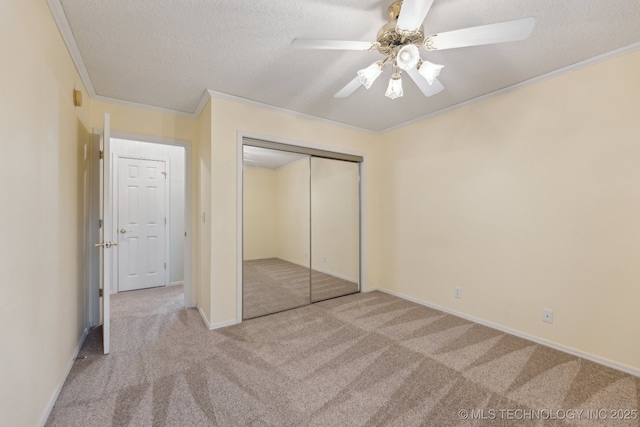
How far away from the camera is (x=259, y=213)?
3.34 metres

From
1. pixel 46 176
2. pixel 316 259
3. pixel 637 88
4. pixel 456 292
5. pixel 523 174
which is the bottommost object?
pixel 456 292

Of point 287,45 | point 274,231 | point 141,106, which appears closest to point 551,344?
point 274,231

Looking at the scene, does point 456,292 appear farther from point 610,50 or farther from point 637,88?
point 610,50

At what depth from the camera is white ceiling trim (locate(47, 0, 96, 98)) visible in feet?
5.07

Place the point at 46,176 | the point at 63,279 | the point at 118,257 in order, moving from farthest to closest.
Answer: the point at 118,257
the point at 63,279
the point at 46,176

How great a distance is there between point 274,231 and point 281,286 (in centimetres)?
76

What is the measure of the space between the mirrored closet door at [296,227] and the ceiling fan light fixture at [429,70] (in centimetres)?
185

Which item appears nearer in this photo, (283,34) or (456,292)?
(283,34)

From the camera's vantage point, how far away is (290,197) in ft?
11.8

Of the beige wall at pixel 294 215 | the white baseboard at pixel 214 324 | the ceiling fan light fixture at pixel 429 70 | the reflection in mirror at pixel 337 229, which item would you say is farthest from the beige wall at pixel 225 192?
the ceiling fan light fixture at pixel 429 70

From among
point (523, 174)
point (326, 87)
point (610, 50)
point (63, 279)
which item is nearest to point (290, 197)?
point (326, 87)

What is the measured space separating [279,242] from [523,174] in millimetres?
2858

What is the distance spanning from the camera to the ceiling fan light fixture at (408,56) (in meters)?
1.49

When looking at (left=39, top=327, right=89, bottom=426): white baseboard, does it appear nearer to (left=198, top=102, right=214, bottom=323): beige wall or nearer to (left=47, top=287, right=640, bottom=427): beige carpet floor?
(left=47, top=287, right=640, bottom=427): beige carpet floor
